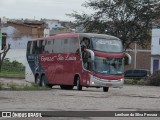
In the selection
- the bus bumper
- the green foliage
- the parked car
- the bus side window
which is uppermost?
the bus side window

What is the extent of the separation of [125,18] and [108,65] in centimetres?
2875

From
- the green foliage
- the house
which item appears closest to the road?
the green foliage

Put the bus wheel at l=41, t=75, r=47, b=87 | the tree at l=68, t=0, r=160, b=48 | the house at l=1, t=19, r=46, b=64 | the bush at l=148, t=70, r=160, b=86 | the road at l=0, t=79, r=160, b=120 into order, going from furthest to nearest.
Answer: the house at l=1, t=19, r=46, b=64, the tree at l=68, t=0, r=160, b=48, the bush at l=148, t=70, r=160, b=86, the bus wheel at l=41, t=75, r=47, b=87, the road at l=0, t=79, r=160, b=120

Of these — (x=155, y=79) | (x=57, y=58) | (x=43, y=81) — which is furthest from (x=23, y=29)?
(x=57, y=58)

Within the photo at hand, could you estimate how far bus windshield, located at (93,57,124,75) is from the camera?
32625 millimetres

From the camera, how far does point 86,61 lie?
108 ft

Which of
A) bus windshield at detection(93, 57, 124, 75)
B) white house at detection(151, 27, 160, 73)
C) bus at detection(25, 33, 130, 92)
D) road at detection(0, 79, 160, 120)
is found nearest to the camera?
road at detection(0, 79, 160, 120)

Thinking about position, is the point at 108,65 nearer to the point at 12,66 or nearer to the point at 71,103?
the point at 71,103

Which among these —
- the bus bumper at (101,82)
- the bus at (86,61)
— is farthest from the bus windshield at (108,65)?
the bus bumper at (101,82)

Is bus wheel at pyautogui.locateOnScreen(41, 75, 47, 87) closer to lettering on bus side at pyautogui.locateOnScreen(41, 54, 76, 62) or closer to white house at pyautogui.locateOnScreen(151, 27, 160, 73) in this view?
lettering on bus side at pyautogui.locateOnScreen(41, 54, 76, 62)

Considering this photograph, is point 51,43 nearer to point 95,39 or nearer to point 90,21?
point 95,39

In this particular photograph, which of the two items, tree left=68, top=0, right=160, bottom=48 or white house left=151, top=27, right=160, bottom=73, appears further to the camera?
white house left=151, top=27, right=160, bottom=73

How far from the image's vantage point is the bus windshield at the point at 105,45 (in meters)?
32.4

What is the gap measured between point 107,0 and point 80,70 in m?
29.2
